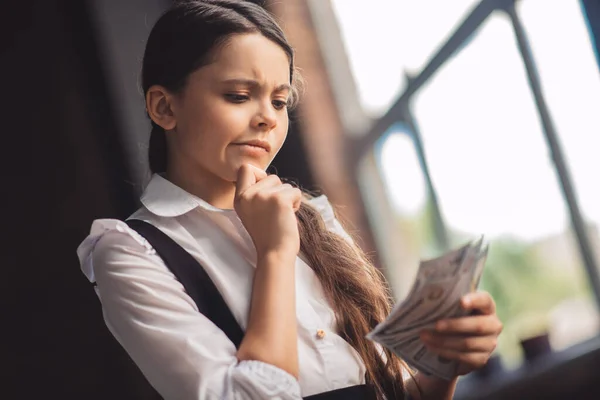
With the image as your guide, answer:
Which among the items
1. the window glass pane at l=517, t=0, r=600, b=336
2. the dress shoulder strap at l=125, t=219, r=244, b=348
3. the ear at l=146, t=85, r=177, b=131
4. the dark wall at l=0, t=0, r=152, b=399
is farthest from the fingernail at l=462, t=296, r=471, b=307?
the dark wall at l=0, t=0, r=152, b=399

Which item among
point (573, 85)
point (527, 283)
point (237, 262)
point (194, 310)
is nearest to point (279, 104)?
point (237, 262)

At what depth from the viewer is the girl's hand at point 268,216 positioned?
1041mm

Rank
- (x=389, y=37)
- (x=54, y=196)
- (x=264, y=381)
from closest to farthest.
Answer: (x=264, y=381) < (x=389, y=37) < (x=54, y=196)

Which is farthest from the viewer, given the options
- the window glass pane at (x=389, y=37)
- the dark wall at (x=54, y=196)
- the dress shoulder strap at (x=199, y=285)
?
the dark wall at (x=54, y=196)

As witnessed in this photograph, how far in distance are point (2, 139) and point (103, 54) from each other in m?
0.79

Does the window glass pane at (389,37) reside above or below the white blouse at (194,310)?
above

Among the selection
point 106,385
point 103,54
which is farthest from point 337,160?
point 106,385

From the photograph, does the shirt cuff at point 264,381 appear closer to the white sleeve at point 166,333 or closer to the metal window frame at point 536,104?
the white sleeve at point 166,333

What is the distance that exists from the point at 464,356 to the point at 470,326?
49 mm

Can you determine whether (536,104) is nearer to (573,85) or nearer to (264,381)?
(573,85)

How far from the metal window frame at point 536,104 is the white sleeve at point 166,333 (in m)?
1.69

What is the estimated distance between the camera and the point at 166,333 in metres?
0.96

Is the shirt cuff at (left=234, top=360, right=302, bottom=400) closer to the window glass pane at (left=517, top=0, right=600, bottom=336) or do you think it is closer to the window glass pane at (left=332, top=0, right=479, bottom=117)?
the window glass pane at (left=517, top=0, right=600, bottom=336)

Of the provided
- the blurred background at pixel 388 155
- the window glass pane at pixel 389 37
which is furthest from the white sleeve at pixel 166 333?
the window glass pane at pixel 389 37
